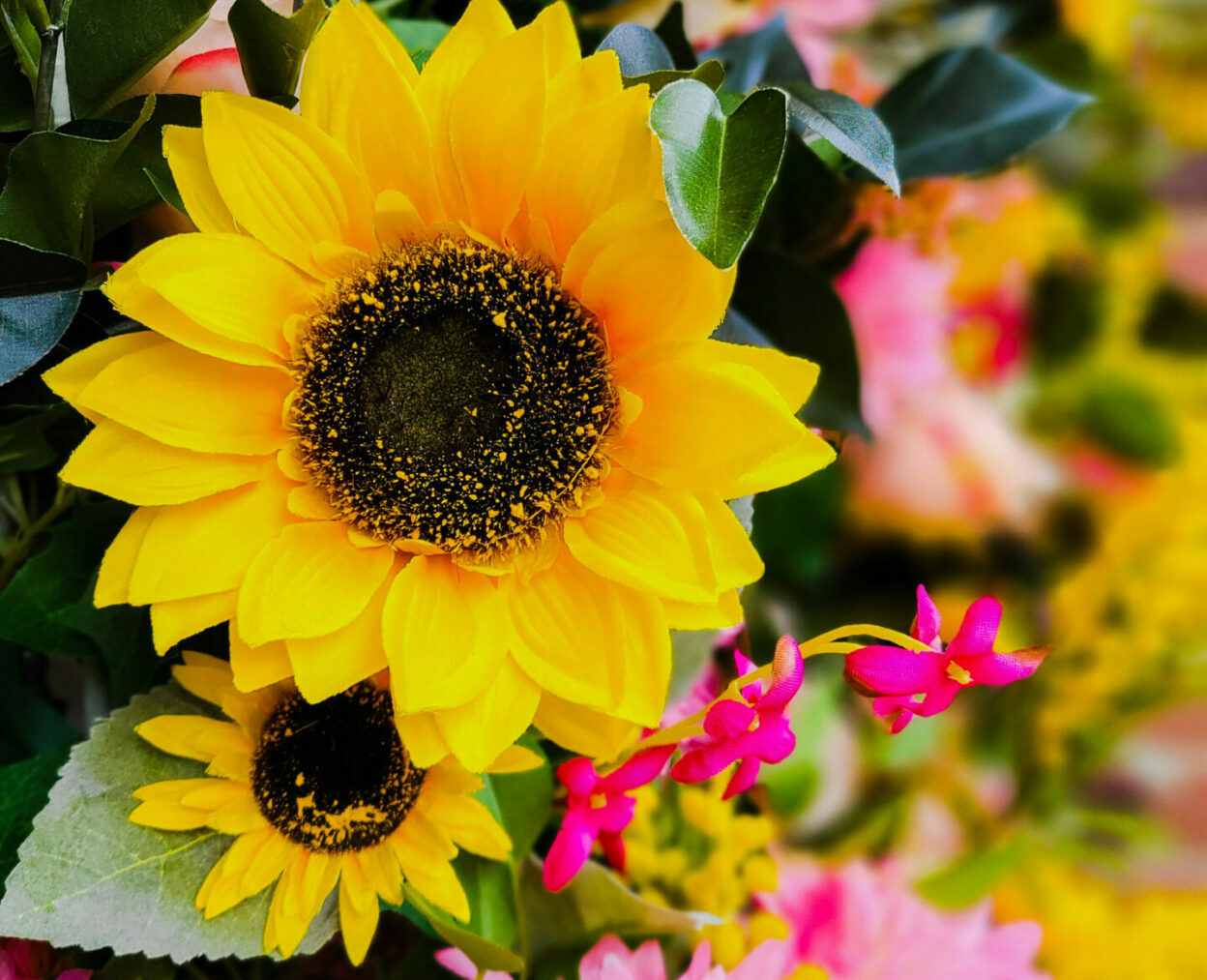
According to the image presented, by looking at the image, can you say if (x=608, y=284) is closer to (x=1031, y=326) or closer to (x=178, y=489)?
(x=178, y=489)

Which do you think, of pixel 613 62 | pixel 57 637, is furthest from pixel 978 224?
pixel 57 637

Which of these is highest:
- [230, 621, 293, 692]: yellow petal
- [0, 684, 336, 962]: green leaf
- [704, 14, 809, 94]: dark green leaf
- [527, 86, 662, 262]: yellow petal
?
[527, 86, 662, 262]: yellow petal

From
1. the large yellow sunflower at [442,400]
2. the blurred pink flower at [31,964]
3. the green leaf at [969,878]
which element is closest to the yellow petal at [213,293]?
the large yellow sunflower at [442,400]

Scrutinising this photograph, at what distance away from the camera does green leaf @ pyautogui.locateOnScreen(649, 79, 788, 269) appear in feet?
0.79

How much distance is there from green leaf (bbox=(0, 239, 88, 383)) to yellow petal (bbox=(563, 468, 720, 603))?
6.3 inches

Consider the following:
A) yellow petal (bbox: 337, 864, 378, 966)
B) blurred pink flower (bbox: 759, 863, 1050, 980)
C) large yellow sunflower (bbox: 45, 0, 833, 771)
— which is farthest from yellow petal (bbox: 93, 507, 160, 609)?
blurred pink flower (bbox: 759, 863, 1050, 980)

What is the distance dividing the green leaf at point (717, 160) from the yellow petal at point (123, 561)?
18cm

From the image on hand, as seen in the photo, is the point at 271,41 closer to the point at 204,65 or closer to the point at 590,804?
the point at 204,65

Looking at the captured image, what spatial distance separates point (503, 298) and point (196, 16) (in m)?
0.12

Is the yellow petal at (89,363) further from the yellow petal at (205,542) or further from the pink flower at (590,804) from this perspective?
the pink flower at (590,804)

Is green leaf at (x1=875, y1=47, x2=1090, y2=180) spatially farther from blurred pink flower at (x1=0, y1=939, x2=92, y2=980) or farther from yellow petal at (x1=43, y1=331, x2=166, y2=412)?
blurred pink flower at (x1=0, y1=939, x2=92, y2=980)

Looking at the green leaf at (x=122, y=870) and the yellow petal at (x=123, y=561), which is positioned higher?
the yellow petal at (x=123, y=561)

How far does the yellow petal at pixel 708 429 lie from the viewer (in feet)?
0.87

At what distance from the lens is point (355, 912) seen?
0.33m
